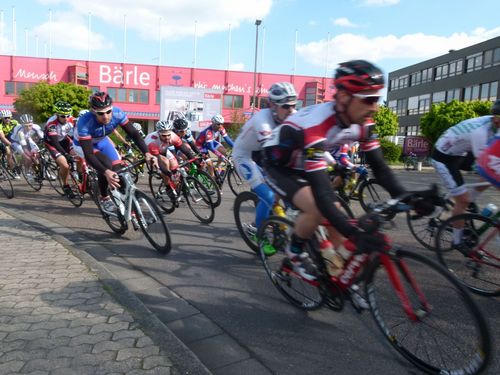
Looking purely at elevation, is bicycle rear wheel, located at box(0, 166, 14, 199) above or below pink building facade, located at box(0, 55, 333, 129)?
below

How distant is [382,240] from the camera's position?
2514 mm

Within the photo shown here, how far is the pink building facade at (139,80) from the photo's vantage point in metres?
47.5

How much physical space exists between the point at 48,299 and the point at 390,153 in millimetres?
33730

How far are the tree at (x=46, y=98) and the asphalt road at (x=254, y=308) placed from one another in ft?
126

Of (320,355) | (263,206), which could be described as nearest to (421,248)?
(263,206)

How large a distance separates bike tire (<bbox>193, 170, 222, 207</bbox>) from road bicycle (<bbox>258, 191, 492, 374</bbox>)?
13.7 ft

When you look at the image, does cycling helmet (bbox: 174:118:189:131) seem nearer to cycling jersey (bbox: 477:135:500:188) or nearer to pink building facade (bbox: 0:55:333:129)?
cycling jersey (bbox: 477:135:500:188)

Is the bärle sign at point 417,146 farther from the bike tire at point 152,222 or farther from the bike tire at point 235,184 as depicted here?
the bike tire at point 152,222

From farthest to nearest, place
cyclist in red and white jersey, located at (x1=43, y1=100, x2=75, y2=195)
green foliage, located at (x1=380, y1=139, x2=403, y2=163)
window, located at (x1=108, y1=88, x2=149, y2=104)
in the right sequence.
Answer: window, located at (x1=108, y1=88, x2=149, y2=104)
green foliage, located at (x1=380, y1=139, x2=403, y2=163)
cyclist in red and white jersey, located at (x1=43, y1=100, x2=75, y2=195)

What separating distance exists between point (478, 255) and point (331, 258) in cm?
193

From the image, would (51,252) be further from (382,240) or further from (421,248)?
(421,248)

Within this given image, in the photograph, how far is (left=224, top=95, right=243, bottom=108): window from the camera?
5200cm

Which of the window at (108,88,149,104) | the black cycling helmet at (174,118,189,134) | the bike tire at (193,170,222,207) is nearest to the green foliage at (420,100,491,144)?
the black cycling helmet at (174,118,189,134)

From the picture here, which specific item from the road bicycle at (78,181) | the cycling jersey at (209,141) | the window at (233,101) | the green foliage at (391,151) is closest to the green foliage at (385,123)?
the green foliage at (391,151)
